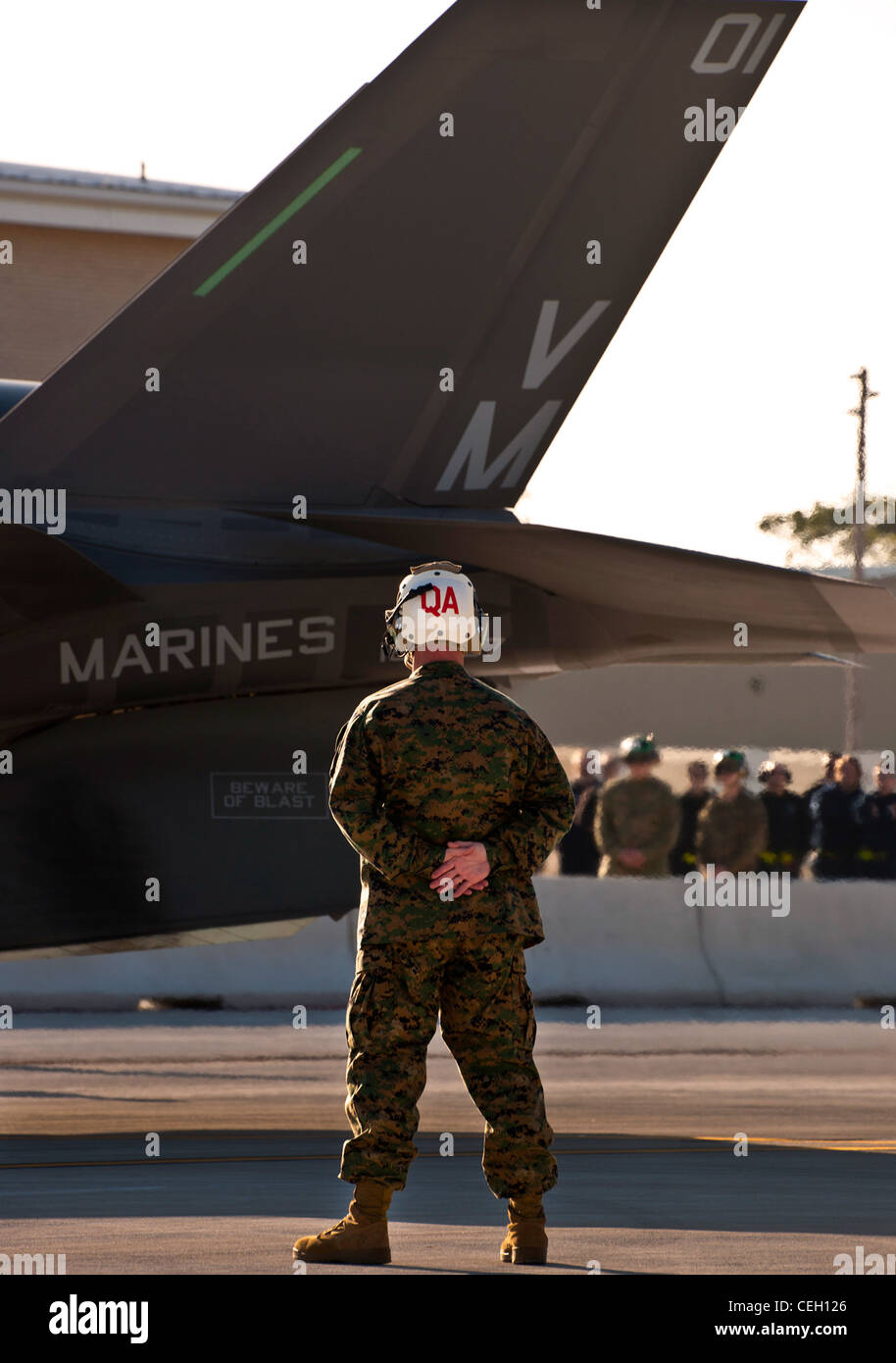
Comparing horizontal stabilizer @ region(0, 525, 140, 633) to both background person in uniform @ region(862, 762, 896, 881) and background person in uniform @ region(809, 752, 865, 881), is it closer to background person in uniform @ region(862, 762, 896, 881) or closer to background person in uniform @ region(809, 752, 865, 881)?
background person in uniform @ region(809, 752, 865, 881)

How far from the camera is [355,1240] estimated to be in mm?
6031

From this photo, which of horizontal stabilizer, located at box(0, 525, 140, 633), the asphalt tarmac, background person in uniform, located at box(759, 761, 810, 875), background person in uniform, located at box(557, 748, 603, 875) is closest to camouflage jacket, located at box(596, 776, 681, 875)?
background person in uniform, located at box(557, 748, 603, 875)

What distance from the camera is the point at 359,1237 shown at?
6.04 metres

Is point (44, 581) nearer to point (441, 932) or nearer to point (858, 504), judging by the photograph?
point (441, 932)

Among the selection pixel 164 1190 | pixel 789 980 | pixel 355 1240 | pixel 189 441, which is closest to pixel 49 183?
pixel 789 980

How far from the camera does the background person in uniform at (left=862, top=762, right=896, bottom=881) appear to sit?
17.5m

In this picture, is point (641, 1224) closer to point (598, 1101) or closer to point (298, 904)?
point (298, 904)

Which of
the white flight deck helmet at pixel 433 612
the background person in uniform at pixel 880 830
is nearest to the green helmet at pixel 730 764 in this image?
the background person in uniform at pixel 880 830

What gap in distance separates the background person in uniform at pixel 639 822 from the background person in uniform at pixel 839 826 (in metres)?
1.28

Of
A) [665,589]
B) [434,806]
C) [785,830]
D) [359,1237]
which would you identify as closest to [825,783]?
[785,830]

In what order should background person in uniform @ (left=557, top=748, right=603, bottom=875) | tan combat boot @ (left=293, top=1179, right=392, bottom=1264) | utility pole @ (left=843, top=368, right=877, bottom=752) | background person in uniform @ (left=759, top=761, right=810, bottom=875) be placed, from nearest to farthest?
tan combat boot @ (left=293, top=1179, right=392, bottom=1264), background person in uniform @ (left=759, top=761, right=810, bottom=875), background person in uniform @ (left=557, top=748, right=603, bottom=875), utility pole @ (left=843, top=368, right=877, bottom=752)

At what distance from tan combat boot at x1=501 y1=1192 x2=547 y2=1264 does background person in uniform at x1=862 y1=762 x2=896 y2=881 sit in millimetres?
11741

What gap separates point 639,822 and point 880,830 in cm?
220
